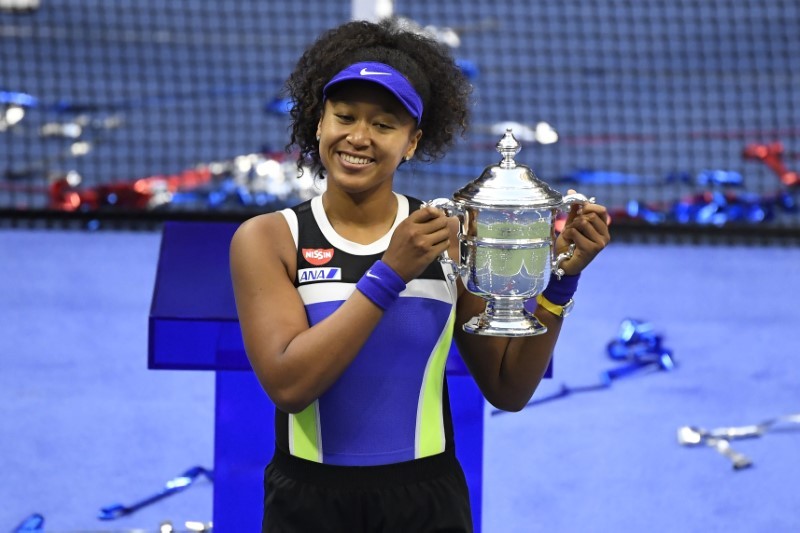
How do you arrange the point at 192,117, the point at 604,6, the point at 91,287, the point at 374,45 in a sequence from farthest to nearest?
the point at 604,6
the point at 192,117
the point at 91,287
the point at 374,45

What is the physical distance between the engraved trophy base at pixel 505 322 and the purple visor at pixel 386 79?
1.19 feet

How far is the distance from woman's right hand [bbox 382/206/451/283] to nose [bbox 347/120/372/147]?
173 mm

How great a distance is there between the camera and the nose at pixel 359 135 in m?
Answer: 2.38

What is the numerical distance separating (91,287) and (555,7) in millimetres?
8025

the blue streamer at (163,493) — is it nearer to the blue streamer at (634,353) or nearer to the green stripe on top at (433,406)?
the blue streamer at (634,353)

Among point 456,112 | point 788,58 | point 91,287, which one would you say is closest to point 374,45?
point 456,112

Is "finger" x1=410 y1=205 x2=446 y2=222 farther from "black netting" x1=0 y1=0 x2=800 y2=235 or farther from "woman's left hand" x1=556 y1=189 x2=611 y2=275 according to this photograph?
"black netting" x1=0 y1=0 x2=800 y2=235

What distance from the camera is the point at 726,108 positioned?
1108cm

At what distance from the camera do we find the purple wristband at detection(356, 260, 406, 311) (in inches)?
90.4

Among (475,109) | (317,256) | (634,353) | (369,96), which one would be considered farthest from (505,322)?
(475,109)

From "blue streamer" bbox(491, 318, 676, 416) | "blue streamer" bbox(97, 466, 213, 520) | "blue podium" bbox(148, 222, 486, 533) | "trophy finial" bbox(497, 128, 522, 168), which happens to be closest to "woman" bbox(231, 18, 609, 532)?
"trophy finial" bbox(497, 128, 522, 168)

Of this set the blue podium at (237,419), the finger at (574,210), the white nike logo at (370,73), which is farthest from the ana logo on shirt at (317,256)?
the blue podium at (237,419)

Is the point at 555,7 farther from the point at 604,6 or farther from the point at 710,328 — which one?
the point at 710,328

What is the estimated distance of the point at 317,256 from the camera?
97.4 inches
